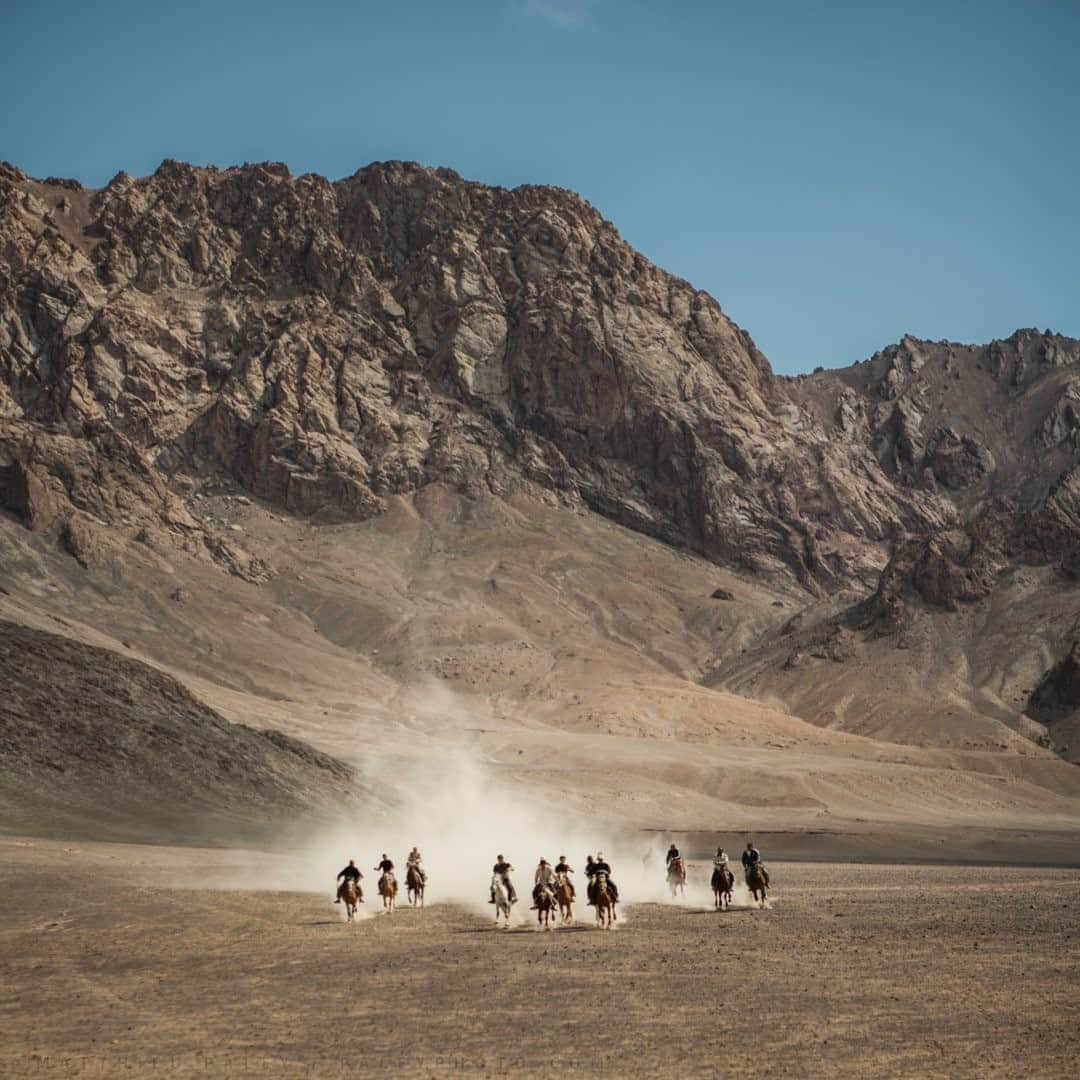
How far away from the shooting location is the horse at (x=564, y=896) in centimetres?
3116

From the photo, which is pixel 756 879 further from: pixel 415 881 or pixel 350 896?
pixel 350 896

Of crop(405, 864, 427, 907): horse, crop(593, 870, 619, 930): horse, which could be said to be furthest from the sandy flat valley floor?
crop(405, 864, 427, 907): horse

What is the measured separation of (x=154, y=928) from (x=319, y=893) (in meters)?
10.2

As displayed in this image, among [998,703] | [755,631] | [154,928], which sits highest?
[755,631]

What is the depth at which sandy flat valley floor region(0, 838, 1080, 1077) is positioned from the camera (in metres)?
16.7

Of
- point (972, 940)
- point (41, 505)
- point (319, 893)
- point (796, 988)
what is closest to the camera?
point (796, 988)

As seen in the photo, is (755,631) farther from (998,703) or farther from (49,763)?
(49,763)

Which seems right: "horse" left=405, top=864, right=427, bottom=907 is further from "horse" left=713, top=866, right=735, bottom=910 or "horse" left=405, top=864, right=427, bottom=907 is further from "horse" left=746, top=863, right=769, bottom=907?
"horse" left=746, top=863, right=769, bottom=907

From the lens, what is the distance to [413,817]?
7012 centimetres

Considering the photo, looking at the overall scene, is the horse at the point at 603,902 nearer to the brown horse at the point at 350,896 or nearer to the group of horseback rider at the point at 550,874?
the group of horseback rider at the point at 550,874

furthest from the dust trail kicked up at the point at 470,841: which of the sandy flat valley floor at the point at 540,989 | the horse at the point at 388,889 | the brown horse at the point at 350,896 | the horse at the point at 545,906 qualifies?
the sandy flat valley floor at the point at 540,989

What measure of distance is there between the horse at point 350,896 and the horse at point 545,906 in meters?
4.80

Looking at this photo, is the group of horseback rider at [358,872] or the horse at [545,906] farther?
the group of horseback rider at [358,872]

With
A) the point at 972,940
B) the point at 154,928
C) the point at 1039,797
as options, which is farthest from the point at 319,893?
the point at 1039,797
